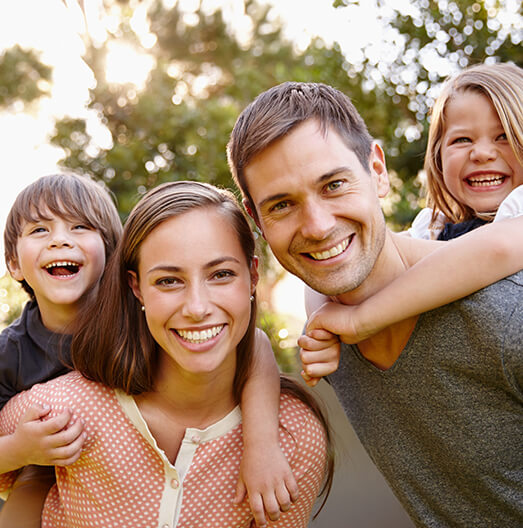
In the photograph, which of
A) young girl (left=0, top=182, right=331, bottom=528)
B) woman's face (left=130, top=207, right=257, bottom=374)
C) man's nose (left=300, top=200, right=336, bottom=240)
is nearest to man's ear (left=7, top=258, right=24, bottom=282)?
young girl (left=0, top=182, right=331, bottom=528)

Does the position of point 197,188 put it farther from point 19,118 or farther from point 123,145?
point 19,118

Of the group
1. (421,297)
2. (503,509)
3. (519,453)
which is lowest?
(503,509)

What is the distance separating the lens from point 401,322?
192cm

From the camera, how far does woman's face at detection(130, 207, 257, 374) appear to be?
6.18 ft

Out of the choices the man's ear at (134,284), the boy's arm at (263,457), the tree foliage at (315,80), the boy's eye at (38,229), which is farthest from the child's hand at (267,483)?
the tree foliage at (315,80)

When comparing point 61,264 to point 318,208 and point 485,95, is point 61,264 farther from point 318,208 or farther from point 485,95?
point 485,95

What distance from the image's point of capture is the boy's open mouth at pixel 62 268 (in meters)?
2.31

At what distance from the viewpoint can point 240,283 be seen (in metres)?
1.96

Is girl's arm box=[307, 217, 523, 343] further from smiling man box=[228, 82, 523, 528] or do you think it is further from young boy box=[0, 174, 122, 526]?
young boy box=[0, 174, 122, 526]

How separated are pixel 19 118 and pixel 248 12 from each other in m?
4.26

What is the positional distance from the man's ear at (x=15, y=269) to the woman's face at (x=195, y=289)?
2.59ft

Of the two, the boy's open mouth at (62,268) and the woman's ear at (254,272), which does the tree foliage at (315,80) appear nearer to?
the boy's open mouth at (62,268)

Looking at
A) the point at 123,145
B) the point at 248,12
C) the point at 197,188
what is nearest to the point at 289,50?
the point at 248,12

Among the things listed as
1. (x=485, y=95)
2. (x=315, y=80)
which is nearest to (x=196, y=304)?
(x=485, y=95)
